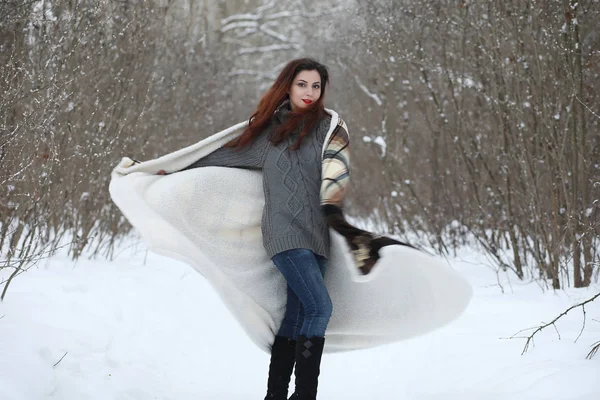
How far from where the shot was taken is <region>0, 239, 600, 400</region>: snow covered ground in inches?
126

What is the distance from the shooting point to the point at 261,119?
10.6 ft

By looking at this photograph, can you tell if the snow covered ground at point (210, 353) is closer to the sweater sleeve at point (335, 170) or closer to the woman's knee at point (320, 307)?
→ the woman's knee at point (320, 307)

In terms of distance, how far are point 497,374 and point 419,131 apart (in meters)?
5.71

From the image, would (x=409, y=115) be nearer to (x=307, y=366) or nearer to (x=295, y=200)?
(x=295, y=200)

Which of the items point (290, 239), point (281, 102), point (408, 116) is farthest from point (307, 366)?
point (408, 116)

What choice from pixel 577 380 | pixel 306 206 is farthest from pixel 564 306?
pixel 306 206

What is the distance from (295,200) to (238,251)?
54 cm

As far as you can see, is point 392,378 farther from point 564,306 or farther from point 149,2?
point 149,2

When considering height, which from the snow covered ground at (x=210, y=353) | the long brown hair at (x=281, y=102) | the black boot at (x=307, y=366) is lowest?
the snow covered ground at (x=210, y=353)

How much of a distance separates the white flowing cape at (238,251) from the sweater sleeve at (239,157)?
3 centimetres

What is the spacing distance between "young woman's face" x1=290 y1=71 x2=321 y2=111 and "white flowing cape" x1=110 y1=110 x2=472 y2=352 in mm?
128

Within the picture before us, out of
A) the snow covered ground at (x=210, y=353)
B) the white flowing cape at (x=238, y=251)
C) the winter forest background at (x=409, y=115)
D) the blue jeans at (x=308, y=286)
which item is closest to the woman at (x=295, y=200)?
the blue jeans at (x=308, y=286)

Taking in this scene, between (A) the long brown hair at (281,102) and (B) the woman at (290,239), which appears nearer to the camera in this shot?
(B) the woman at (290,239)

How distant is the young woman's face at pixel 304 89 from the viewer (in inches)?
126
